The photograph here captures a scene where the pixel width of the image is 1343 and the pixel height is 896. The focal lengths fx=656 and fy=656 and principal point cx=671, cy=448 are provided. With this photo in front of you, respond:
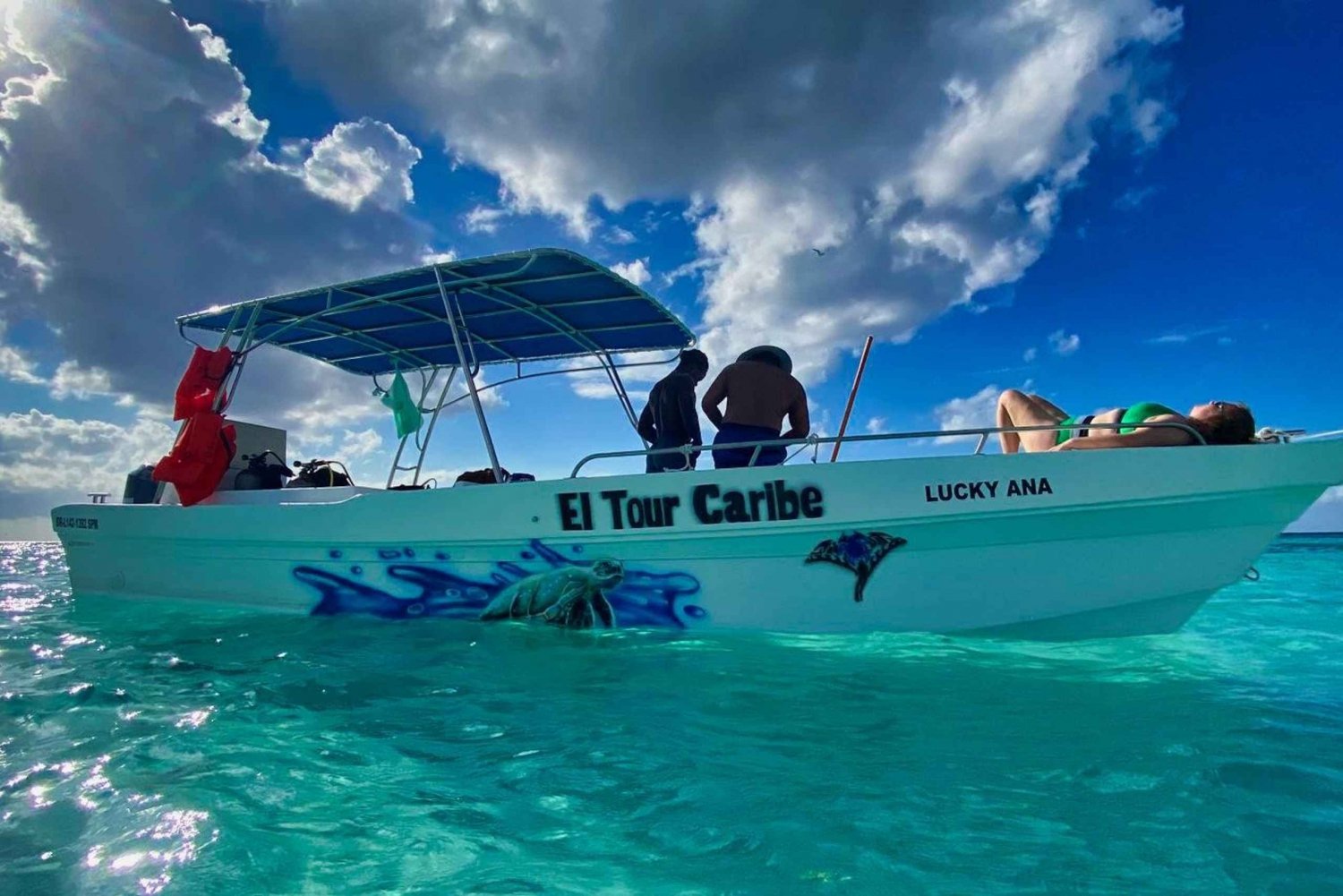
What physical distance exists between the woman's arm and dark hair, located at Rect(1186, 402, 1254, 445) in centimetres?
13

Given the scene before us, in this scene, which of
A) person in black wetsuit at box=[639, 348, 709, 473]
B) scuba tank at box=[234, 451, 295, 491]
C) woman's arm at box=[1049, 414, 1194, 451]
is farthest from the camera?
scuba tank at box=[234, 451, 295, 491]

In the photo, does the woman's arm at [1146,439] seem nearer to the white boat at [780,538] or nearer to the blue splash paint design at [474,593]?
the white boat at [780,538]

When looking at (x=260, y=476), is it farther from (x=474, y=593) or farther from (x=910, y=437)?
(x=910, y=437)

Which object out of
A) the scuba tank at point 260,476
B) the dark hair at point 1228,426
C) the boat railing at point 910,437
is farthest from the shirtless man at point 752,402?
the scuba tank at point 260,476

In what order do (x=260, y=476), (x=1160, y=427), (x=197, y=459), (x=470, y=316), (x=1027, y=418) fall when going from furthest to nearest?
(x=470, y=316) < (x=260, y=476) < (x=197, y=459) < (x=1027, y=418) < (x=1160, y=427)

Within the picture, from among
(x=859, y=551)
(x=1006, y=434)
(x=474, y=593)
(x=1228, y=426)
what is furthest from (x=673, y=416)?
(x=1228, y=426)

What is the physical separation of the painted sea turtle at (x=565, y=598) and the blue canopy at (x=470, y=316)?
7.33ft

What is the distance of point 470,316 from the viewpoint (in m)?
6.87

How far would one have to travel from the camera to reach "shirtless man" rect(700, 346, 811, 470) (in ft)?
15.2

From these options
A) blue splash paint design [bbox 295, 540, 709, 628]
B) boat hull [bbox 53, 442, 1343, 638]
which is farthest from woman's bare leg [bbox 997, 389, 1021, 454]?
blue splash paint design [bbox 295, 540, 709, 628]

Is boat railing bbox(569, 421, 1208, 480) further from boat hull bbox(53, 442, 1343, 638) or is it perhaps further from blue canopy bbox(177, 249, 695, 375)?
blue canopy bbox(177, 249, 695, 375)

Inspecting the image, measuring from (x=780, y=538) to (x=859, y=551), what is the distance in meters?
0.48

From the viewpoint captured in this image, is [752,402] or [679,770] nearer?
[679,770]

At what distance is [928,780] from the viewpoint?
7.25ft
